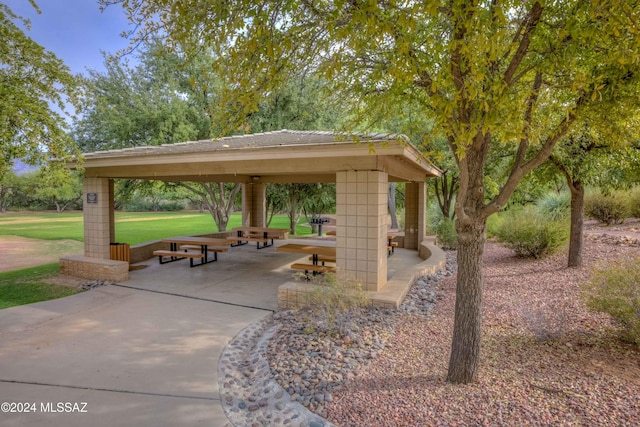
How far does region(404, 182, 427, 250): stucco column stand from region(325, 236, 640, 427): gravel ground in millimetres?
7219

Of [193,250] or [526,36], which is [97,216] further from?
[526,36]

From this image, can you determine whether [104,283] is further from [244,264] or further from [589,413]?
[589,413]

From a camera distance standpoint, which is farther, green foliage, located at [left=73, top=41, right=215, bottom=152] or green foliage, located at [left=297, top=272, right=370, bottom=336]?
green foliage, located at [left=73, top=41, right=215, bottom=152]

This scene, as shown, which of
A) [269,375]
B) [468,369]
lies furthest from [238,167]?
[468,369]

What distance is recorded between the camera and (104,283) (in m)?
8.52

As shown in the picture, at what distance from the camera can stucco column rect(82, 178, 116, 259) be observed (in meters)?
9.37

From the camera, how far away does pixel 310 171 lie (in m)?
7.27

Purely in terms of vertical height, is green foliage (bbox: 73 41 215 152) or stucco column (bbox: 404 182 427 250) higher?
green foliage (bbox: 73 41 215 152)

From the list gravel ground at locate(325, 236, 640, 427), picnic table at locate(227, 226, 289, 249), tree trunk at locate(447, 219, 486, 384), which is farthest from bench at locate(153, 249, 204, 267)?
tree trunk at locate(447, 219, 486, 384)

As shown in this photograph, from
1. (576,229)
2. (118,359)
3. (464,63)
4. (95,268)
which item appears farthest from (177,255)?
(576,229)

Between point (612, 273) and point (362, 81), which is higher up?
point (362, 81)

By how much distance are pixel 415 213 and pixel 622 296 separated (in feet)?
29.4

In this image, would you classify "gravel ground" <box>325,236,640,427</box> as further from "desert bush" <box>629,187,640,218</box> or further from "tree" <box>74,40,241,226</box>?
"desert bush" <box>629,187,640,218</box>

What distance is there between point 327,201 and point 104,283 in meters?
13.8
